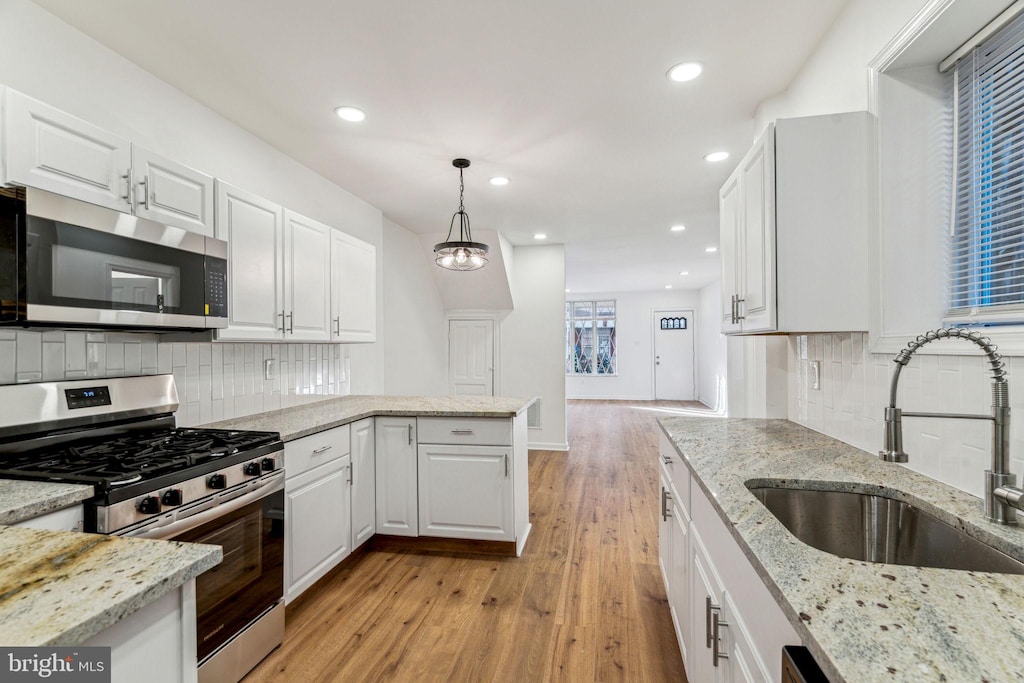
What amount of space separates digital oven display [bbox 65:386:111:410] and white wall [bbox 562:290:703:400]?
30.7ft

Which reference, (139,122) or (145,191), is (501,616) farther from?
(139,122)

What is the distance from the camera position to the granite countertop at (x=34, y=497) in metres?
1.17

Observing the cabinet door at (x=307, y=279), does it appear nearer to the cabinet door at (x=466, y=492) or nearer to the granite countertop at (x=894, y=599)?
the cabinet door at (x=466, y=492)

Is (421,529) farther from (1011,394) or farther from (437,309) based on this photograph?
(437,309)

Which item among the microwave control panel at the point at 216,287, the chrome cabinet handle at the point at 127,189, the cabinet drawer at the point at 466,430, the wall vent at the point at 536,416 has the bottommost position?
the wall vent at the point at 536,416

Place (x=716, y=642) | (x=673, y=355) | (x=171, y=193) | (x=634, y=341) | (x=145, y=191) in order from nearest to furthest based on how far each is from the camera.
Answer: (x=716, y=642) → (x=145, y=191) → (x=171, y=193) → (x=673, y=355) → (x=634, y=341)

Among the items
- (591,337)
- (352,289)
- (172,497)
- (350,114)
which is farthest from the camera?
(591,337)

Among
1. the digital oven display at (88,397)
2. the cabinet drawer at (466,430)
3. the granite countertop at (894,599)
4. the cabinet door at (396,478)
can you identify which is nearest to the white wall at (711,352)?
the cabinet drawer at (466,430)

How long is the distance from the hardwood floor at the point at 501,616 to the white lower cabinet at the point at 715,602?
0.33m

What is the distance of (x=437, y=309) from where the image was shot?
6.02m

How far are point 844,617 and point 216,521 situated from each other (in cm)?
188

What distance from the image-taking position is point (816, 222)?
5.56ft

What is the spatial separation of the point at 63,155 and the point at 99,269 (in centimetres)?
39

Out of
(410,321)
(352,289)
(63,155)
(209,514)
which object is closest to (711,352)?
(410,321)
